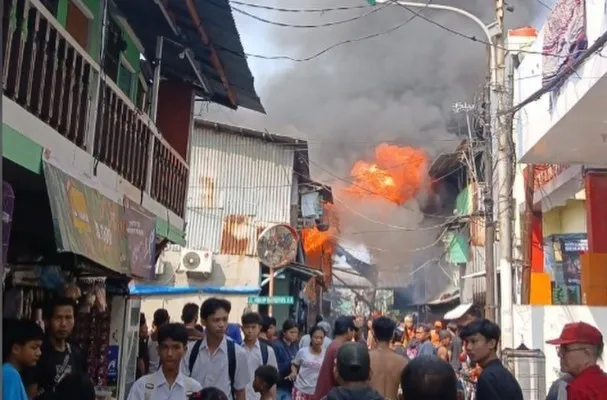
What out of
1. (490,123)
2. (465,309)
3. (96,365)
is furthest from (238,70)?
(465,309)

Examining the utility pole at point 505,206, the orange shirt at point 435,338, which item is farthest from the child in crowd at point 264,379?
the orange shirt at point 435,338

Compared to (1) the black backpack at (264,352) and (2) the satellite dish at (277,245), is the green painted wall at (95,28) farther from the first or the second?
(2) the satellite dish at (277,245)

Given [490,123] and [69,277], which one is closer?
[69,277]

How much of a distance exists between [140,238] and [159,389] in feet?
13.2

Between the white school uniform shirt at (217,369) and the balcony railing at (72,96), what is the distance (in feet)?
7.51

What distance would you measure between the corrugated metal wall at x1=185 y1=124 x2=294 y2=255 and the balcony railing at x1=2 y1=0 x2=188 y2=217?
445 inches

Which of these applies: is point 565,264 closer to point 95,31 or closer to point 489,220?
point 489,220

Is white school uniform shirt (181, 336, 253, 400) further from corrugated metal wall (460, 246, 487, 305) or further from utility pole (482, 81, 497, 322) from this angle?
corrugated metal wall (460, 246, 487, 305)

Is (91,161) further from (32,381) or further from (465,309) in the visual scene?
(465,309)

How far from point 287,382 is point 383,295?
43.6m

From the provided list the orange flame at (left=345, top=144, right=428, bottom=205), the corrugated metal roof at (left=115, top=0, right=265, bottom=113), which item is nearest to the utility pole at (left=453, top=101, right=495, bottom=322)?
the corrugated metal roof at (left=115, top=0, right=265, bottom=113)

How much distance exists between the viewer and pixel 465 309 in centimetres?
2400

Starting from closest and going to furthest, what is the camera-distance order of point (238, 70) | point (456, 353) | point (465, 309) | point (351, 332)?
point (351, 332), point (238, 70), point (456, 353), point (465, 309)

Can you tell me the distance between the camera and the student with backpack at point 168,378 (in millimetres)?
4055
